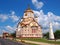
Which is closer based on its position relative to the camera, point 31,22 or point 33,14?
point 31,22

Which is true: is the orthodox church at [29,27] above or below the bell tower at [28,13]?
below

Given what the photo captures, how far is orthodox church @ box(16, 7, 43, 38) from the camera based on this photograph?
3191 inches

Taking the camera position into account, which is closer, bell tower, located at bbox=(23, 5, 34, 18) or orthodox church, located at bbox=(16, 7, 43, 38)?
orthodox church, located at bbox=(16, 7, 43, 38)

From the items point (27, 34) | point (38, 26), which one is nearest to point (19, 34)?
point (27, 34)

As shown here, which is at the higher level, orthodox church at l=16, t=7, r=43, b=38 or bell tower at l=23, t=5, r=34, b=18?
bell tower at l=23, t=5, r=34, b=18

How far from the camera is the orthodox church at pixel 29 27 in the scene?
81062 mm

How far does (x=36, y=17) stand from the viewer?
301ft

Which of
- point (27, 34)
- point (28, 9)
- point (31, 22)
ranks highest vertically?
point (28, 9)

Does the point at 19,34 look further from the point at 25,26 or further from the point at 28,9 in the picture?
the point at 28,9

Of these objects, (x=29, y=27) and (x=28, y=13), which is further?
(x=28, y=13)

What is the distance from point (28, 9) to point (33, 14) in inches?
151

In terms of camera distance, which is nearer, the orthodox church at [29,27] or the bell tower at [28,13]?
the orthodox church at [29,27]

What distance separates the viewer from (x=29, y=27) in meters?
82.9

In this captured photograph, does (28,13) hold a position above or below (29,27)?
above
